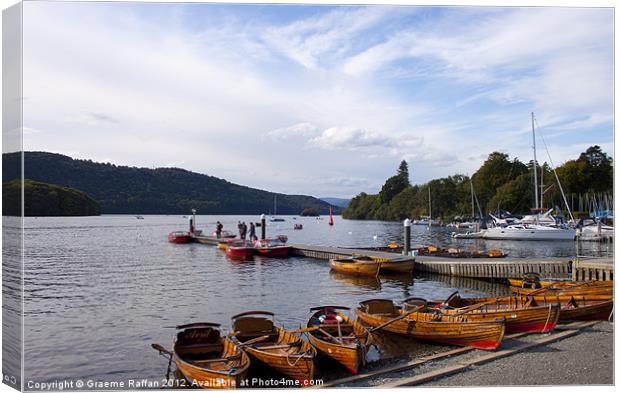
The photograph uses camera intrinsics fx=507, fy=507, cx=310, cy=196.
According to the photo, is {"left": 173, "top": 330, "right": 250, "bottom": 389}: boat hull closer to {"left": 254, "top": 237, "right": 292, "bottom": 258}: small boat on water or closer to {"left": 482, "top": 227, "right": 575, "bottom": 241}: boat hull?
{"left": 254, "top": 237, "right": 292, "bottom": 258}: small boat on water

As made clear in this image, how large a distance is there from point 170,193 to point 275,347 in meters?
29.8

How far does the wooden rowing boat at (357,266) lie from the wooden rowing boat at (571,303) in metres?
12.3

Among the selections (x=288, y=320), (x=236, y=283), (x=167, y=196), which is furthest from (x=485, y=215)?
(x=288, y=320)

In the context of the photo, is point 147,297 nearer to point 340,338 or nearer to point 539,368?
point 340,338

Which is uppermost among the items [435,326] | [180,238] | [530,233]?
[180,238]

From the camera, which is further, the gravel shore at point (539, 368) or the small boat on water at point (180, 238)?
the small boat on water at point (180, 238)

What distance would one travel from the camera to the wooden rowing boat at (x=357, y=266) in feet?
94.0

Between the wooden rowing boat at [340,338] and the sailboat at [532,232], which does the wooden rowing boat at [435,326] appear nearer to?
the wooden rowing boat at [340,338]

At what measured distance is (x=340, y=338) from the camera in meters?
12.3

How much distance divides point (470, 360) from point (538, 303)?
242 inches

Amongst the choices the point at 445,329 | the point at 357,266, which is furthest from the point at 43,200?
the point at 357,266

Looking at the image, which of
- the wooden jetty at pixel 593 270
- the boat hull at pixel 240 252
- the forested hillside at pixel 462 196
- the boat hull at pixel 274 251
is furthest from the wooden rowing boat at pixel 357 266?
the forested hillside at pixel 462 196

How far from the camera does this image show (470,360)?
36.3ft

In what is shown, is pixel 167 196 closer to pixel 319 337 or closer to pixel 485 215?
pixel 319 337
